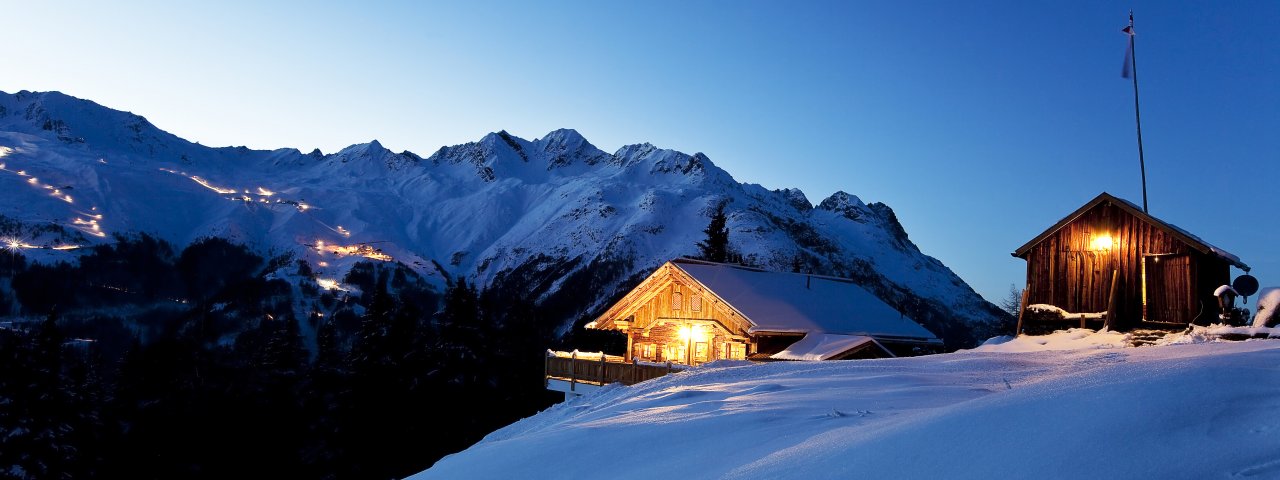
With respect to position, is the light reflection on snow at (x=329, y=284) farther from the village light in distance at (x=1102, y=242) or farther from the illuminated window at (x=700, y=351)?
the village light in distance at (x=1102, y=242)

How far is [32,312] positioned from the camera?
103750 millimetres

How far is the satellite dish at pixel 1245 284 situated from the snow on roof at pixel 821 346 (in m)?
11.7

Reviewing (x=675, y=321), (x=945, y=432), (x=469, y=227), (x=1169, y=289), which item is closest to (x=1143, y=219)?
(x=1169, y=289)

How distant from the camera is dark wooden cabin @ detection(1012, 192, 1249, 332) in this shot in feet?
73.2

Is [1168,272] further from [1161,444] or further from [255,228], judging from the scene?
[255,228]

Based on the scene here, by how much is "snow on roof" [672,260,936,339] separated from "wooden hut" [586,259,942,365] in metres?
0.04

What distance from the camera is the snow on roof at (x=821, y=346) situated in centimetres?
2780

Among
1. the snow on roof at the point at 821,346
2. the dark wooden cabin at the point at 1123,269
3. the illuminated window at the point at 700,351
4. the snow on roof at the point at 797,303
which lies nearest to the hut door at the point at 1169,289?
the dark wooden cabin at the point at 1123,269

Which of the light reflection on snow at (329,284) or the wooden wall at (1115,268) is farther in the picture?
the light reflection on snow at (329,284)

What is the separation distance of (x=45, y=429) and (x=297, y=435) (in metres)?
15.3

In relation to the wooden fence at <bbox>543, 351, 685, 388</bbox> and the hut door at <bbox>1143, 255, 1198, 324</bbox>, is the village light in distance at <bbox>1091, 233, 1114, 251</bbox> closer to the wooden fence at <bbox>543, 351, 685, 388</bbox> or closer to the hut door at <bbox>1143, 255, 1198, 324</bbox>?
the hut door at <bbox>1143, 255, 1198, 324</bbox>

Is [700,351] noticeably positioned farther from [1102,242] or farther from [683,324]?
[1102,242]

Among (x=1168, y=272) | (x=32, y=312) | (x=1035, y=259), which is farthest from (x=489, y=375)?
(x=32, y=312)

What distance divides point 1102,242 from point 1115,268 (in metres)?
0.92
